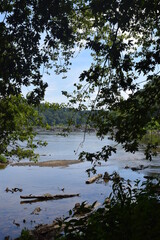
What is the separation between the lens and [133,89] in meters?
8.12

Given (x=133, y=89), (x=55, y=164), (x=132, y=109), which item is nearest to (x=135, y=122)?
(x=132, y=109)

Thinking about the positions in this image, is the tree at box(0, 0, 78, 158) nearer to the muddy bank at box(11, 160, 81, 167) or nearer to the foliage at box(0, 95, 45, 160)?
the foliage at box(0, 95, 45, 160)

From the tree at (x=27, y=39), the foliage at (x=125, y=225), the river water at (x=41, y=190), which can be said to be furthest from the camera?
the river water at (x=41, y=190)

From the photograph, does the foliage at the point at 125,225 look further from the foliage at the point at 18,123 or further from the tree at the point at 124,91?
the foliage at the point at 18,123

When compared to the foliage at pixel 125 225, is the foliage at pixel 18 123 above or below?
above

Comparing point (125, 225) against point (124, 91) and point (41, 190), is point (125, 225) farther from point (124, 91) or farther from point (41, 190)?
point (41, 190)

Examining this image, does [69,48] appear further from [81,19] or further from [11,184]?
[11,184]

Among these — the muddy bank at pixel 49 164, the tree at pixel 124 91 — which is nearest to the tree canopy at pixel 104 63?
the tree at pixel 124 91

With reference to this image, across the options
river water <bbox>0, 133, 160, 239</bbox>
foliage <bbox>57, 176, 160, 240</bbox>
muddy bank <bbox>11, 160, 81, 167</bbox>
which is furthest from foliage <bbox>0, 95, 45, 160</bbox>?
muddy bank <bbox>11, 160, 81, 167</bbox>

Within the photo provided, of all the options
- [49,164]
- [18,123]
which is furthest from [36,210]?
[49,164]

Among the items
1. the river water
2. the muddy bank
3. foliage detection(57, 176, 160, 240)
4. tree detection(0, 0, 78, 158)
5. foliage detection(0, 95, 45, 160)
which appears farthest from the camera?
the muddy bank

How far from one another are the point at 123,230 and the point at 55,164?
142 ft

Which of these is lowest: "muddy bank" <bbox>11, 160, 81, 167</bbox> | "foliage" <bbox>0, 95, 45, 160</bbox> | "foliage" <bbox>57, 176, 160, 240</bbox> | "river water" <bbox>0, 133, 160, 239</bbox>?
"river water" <bbox>0, 133, 160, 239</bbox>

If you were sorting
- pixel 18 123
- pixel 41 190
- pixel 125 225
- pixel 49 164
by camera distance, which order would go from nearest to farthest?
1. pixel 125 225
2. pixel 18 123
3. pixel 41 190
4. pixel 49 164
